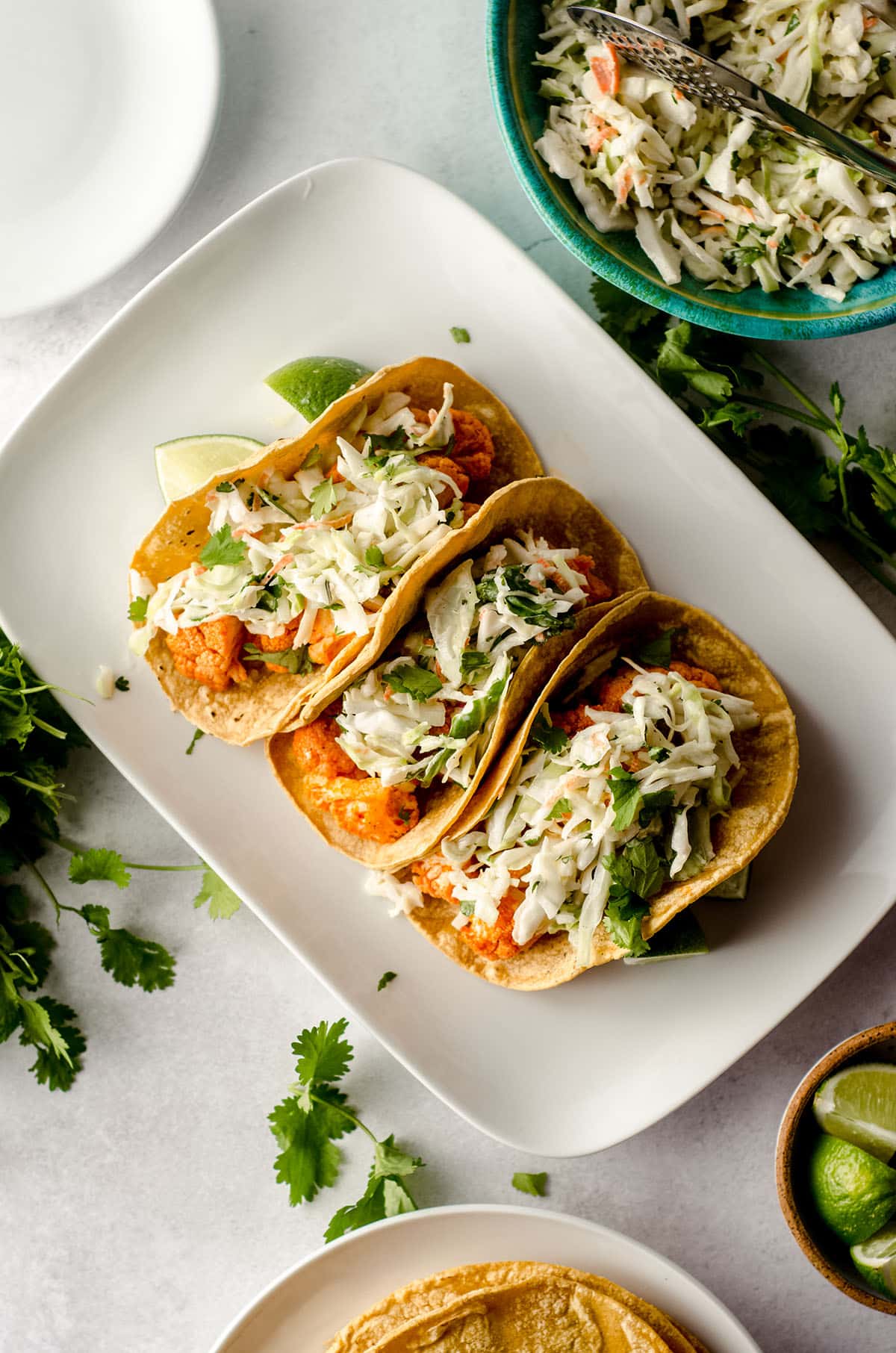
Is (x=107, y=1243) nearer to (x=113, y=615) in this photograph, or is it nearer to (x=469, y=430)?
(x=113, y=615)

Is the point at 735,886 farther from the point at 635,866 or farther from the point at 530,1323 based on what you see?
the point at 530,1323

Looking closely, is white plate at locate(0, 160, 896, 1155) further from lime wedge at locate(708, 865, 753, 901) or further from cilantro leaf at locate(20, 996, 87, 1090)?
cilantro leaf at locate(20, 996, 87, 1090)

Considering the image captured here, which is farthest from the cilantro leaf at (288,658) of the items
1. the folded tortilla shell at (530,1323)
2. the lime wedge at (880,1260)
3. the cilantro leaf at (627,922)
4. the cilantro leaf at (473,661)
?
the lime wedge at (880,1260)

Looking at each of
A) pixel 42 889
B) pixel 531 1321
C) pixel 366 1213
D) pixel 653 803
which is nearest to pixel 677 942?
pixel 653 803

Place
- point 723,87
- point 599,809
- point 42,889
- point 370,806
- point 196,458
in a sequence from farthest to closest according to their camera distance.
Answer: point 42,889 → point 196,458 → point 370,806 → point 599,809 → point 723,87

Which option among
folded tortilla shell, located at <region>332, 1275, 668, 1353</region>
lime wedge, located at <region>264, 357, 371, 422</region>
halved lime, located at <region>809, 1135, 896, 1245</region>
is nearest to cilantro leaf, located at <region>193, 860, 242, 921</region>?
folded tortilla shell, located at <region>332, 1275, 668, 1353</region>

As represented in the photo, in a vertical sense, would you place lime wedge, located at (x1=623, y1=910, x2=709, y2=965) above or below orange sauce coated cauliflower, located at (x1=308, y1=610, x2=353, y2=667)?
below

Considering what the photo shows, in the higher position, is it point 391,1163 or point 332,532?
point 332,532

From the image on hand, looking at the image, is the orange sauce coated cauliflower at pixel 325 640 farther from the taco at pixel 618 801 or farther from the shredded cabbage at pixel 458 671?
the taco at pixel 618 801
